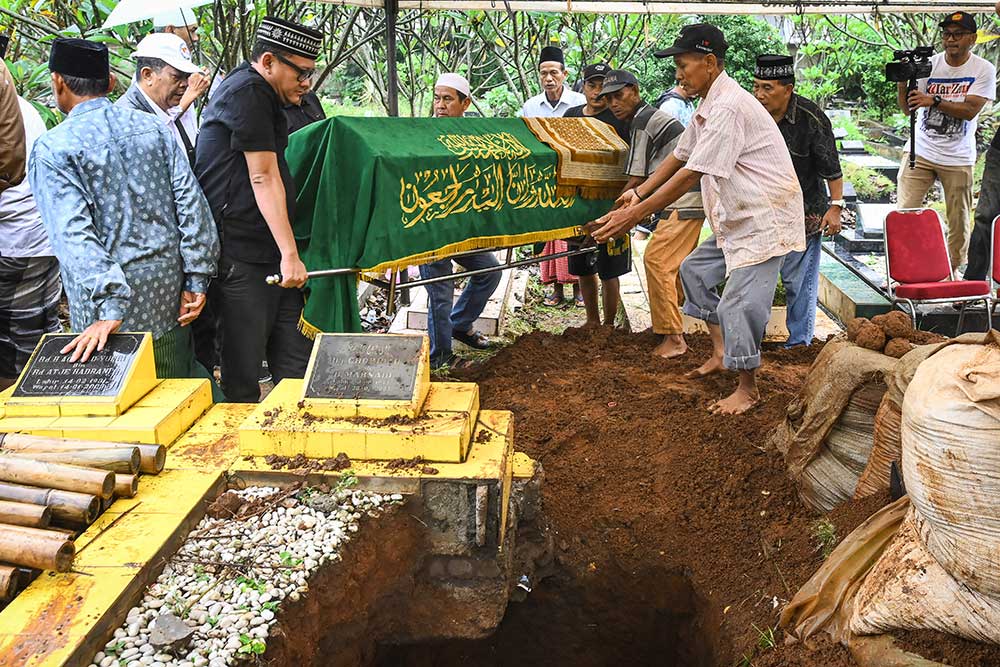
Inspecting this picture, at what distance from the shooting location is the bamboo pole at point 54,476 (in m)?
2.58

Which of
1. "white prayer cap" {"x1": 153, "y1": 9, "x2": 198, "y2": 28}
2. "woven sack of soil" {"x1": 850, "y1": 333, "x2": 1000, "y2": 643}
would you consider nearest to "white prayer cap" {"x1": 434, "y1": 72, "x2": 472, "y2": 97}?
"white prayer cap" {"x1": 153, "y1": 9, "x2": 198, "y2": 28}

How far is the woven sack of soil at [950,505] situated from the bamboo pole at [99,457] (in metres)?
2.35

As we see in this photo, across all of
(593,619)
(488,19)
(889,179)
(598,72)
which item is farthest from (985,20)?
(593,619)

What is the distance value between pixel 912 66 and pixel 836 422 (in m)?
4.01

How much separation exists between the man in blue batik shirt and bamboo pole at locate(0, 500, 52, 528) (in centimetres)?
92

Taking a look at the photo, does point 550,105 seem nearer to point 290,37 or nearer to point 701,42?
point 701,42

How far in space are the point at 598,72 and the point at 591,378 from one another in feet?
7.58

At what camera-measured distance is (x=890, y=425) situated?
3000 mm

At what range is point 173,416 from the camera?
10.5 feet

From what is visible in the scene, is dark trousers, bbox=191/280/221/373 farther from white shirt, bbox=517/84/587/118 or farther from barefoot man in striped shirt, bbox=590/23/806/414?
white shirt, bbox=517/84/587/118

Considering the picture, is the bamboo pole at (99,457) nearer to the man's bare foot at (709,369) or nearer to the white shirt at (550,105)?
the man's bare foot at (709,369)

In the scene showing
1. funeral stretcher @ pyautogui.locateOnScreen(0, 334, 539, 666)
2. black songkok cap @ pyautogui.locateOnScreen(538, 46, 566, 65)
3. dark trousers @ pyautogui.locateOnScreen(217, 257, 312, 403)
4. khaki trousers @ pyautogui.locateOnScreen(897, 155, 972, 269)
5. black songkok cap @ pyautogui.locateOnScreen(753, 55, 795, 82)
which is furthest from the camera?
black songkok cap @ pyautogui.locateOnScreen(538, 46, 566, 65)

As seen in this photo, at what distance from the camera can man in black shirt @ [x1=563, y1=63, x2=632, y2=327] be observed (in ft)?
19.0

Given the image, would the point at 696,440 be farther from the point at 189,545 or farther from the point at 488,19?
the point at 488,19
